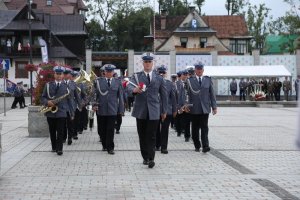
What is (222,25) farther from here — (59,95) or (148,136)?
(148,136)

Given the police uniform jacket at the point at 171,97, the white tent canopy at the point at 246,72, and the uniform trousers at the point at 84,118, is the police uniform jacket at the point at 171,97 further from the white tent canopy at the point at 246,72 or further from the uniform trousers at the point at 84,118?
the white tent canopy at the point at 246,72

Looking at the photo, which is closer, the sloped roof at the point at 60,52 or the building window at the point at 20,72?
the building window at the point at 20,72

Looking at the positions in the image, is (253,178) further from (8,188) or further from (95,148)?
(95,148)

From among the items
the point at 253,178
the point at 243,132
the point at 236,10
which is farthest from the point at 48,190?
the point at 236,10

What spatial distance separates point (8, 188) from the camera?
8727 millimetres

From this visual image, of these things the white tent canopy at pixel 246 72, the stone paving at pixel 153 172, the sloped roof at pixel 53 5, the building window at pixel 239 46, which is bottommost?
the stone paving at pixel 153 172

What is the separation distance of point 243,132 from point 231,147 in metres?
4.45

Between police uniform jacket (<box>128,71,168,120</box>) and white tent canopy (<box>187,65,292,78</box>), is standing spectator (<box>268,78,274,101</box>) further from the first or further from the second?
police uniform jacket (<box>128,71,168,120</box>)

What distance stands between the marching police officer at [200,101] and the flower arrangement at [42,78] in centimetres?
463

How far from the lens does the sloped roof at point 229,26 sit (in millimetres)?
88625

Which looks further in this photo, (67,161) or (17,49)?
(17,49)

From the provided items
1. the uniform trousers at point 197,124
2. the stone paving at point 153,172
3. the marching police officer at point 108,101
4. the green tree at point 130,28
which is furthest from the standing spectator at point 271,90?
the green tree at point 130,28

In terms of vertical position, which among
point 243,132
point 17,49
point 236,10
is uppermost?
point 236,10

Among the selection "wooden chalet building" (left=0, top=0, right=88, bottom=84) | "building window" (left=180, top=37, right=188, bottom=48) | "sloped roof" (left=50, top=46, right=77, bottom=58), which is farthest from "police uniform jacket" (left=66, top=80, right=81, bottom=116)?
"building window" (left=180, top=37, right=188, bottom=48)
